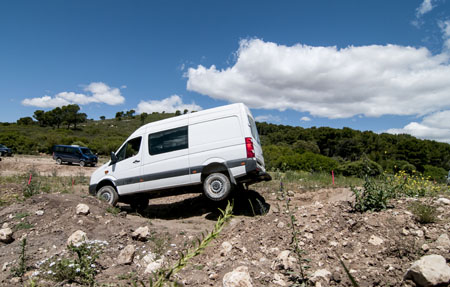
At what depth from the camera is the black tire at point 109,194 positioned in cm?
823

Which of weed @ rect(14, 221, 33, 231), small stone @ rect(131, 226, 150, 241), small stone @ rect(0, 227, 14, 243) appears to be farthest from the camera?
weed @ rect(14, 221, 33, 231)

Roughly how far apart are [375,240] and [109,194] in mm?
7152

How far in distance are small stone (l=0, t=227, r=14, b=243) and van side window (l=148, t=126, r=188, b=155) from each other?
3587 mm

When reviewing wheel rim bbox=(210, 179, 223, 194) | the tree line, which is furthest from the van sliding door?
the tree line

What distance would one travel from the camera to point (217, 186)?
6973mm

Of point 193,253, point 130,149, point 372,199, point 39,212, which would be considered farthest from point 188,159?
point 193,253

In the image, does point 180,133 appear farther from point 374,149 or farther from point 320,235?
point 374,149

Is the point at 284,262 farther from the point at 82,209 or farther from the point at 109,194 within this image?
the point at 109,194

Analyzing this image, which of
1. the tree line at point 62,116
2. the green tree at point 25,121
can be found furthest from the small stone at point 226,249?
the green tree at point 25,121

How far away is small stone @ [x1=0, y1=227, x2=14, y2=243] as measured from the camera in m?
5.10

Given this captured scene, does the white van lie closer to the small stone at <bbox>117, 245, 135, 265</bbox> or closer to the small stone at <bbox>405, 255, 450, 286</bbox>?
the small stone at <bbox>117, 245, 135, 265</bbox>

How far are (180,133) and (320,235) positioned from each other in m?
4.49

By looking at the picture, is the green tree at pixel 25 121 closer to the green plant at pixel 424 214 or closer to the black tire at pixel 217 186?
the black tire at pixel 217 186

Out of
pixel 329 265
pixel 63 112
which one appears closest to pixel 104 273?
pixel 329 265
